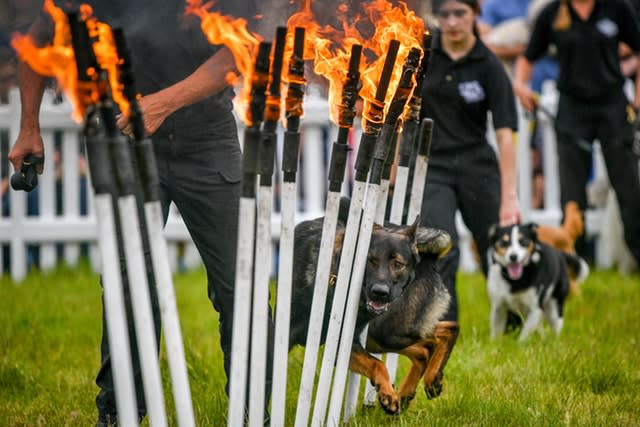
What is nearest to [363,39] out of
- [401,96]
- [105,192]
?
[401,96]

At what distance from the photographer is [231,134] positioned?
3.92m

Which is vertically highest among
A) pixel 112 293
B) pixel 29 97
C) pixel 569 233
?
pixel 29 97

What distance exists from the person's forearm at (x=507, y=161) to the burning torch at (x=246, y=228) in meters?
3.10

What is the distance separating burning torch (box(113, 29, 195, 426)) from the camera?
266cm

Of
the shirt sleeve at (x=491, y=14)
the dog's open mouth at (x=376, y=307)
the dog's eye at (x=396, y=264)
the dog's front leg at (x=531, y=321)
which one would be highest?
the shirt sleeve at (x=491, y=14)

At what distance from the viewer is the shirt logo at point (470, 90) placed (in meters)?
5.68

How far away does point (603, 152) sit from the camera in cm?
726

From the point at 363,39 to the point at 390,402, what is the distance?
139 cm

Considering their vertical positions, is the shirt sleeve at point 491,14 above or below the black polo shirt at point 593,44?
above

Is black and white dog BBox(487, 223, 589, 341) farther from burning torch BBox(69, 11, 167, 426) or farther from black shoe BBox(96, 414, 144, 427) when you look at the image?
burning torch BBox(69, 11, 167, 426)

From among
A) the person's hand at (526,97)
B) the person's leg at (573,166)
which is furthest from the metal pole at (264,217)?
the person's hand at (526,97)

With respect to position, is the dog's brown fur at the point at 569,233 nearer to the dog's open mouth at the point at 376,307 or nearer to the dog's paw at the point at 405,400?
the dog's paw at the point at 405,400

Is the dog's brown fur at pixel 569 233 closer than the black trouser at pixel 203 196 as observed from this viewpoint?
No

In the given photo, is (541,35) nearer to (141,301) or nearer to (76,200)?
(76,200)
